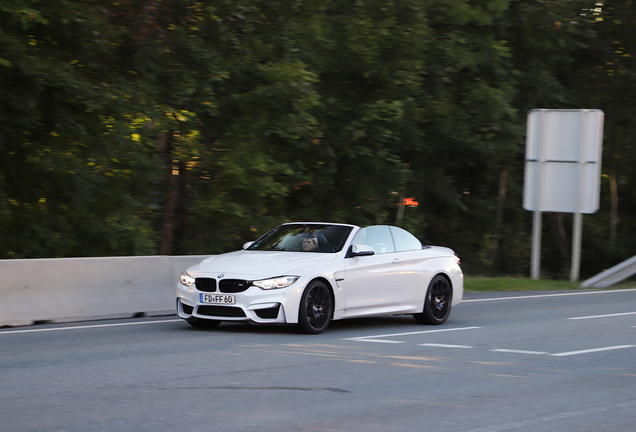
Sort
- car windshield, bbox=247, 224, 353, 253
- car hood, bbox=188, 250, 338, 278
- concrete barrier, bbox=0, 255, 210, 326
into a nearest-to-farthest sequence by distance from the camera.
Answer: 1. car hood, bbox=188, 250, 338, 278
2. concrete barrier, bbox=0, 255, 210, 326
3. car windshield, bbox=247, 224, 353, 253

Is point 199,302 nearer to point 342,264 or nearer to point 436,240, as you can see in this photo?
point 342,264

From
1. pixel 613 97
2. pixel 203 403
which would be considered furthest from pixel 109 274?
pixel 613 97

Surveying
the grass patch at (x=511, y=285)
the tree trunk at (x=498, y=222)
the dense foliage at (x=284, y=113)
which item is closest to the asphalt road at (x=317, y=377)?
the grass patch at (x=511, y=285)

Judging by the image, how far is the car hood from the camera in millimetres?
10867

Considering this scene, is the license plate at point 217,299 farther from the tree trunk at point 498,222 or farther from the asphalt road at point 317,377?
the tree trunk at point 498,222

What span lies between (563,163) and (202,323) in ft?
53.9

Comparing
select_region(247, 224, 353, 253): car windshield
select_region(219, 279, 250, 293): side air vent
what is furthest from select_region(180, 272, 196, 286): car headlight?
select_region(247, 224, 353, 253): car windshield

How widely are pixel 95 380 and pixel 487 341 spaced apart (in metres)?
5.18

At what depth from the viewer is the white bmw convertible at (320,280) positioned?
10.8m

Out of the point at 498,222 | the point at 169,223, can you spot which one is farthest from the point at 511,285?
the point at 498,222

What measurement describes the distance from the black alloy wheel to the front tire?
206 centimetres

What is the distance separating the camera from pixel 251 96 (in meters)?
22.2

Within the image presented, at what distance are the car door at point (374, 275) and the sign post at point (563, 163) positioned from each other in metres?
13.5

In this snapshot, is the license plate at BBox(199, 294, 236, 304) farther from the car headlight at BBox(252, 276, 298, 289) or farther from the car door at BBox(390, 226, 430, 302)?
the car door at BBox(390, 226, 430, 302)
